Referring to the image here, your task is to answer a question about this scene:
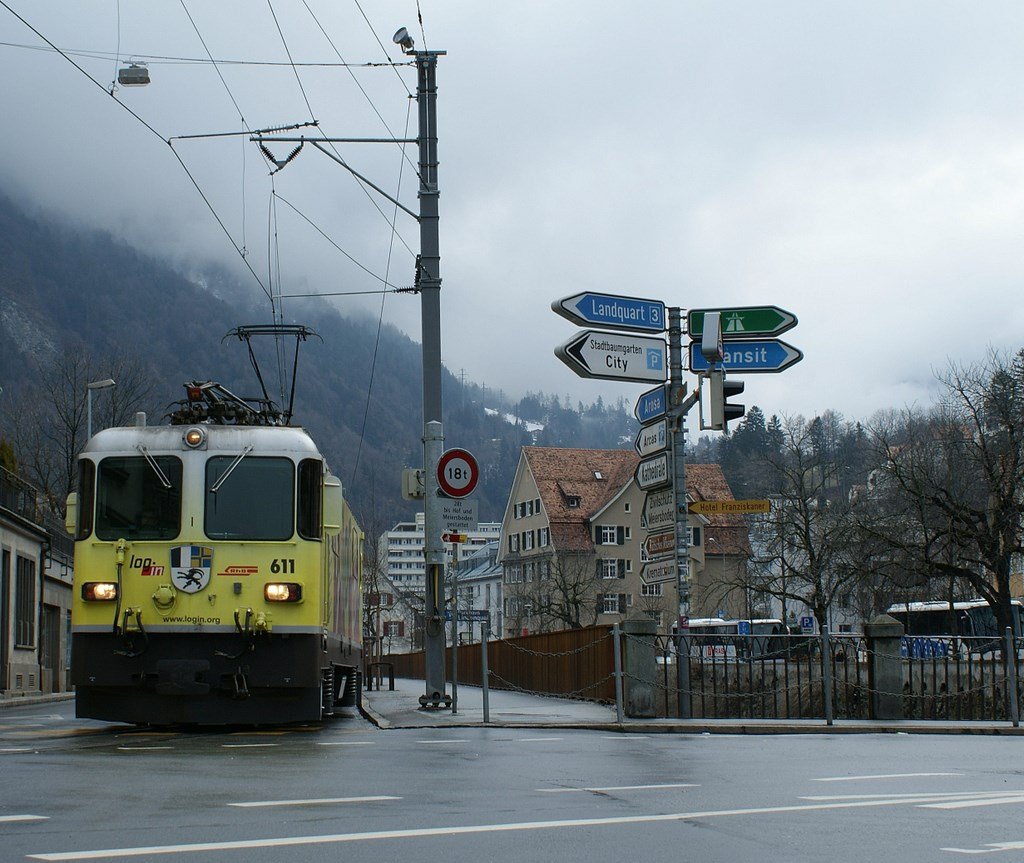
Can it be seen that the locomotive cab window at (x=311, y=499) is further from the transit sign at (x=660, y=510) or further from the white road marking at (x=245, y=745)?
the transit sign at (x=660, y=510)

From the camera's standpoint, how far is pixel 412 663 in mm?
65625

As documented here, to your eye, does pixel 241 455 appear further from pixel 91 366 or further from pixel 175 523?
pixel 91 366

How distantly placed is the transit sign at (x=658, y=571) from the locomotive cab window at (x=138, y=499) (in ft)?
19.0

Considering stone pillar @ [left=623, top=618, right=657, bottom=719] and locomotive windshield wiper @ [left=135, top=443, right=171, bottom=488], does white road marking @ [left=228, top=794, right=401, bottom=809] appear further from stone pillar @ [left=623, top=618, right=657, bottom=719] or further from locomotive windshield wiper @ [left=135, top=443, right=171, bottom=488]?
stone pillar @ [left=623, top=618, right=657, bottom=719]

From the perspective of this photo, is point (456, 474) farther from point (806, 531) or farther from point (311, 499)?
point (806, 531)

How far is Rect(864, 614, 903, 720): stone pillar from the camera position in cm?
2031

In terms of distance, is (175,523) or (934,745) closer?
(934,745)


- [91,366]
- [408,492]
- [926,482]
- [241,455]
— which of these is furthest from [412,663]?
[241,455]

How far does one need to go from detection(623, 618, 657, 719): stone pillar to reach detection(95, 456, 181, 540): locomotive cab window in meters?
6.23

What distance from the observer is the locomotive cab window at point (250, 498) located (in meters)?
15.5

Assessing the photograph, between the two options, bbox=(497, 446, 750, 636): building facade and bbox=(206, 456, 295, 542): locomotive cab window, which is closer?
bbox=(206, 456, 295, 542): locomotive cab window

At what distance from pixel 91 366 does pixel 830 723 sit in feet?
160

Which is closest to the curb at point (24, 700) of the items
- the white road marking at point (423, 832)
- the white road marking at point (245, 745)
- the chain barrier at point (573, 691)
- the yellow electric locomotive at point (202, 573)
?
the chain barrier at point (573, 691)

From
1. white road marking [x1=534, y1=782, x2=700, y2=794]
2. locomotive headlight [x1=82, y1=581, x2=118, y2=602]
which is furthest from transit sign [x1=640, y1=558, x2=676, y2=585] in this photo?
white road marking [x1=534, y1=782, x2=700, y2=794]
